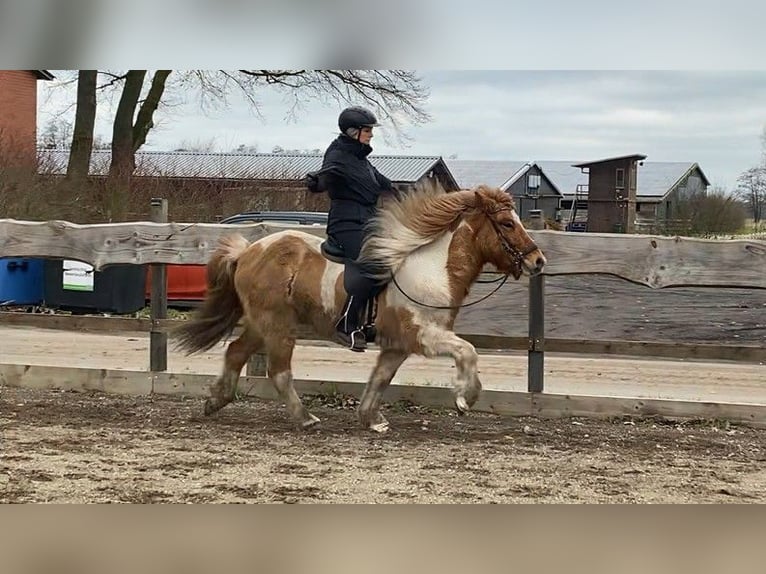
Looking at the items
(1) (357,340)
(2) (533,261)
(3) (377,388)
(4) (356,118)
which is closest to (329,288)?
(1) (357,340)

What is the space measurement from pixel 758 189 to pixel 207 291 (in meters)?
17.0

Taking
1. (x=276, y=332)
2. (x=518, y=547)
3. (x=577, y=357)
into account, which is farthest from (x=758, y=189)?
(x=518, y=547)

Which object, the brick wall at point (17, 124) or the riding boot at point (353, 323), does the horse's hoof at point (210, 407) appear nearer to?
the riding boot at point (353, 323)

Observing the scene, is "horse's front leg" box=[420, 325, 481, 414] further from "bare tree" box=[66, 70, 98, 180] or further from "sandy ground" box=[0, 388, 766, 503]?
"bare tree" box=[66, 70, 98, 180]

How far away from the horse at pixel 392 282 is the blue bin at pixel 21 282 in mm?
8273

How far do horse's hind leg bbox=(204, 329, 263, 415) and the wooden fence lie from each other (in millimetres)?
399

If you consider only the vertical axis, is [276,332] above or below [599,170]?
below

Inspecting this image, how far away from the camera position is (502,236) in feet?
19.8

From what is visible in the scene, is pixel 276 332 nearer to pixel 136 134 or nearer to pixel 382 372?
pixel 382 372

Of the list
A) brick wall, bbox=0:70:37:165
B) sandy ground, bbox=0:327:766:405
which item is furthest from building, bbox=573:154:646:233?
sandy ground, bbox=0:327:766:405

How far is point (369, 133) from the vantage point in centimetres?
609

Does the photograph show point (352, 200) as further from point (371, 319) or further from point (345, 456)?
point (345, 456)

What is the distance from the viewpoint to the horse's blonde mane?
20.0 ft

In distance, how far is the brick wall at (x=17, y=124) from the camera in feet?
53.4
